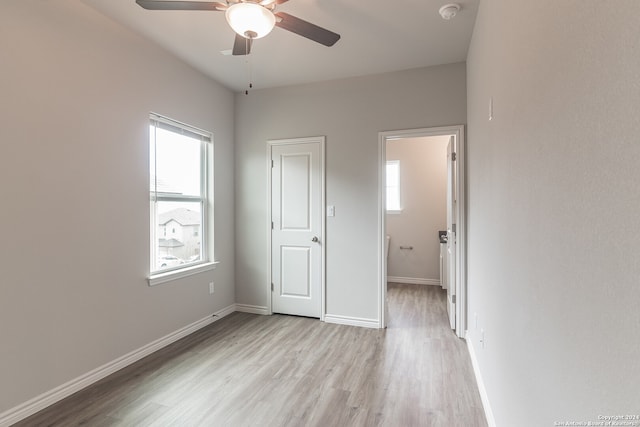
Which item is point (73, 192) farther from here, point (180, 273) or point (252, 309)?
point (252, 309)

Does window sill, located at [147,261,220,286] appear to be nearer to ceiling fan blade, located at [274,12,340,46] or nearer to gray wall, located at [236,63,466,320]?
gray wall, located at [236,63,466,320]

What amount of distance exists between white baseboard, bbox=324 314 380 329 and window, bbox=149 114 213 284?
→ 156cm

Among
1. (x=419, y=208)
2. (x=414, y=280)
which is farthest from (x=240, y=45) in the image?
(x=414, y=280)

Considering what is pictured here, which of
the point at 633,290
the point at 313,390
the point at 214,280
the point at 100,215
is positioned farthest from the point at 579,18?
the point at 214,280

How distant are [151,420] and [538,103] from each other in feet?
8.37

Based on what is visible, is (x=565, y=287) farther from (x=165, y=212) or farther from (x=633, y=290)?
(x=165, y=212)

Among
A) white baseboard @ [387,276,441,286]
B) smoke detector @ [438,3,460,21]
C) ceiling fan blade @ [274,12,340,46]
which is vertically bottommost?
white baseboard @ [387,276,441,286]

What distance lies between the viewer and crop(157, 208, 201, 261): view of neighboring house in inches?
123

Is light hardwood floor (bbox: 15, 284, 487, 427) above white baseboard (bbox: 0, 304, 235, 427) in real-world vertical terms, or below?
below

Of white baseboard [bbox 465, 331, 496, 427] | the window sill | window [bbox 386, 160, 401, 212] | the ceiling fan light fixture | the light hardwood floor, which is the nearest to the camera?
the ceiling fan light fixture

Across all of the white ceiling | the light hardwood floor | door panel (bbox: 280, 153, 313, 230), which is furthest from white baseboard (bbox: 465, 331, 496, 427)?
the white ceiling

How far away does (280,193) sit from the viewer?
12.9 feet

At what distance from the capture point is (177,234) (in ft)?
10.9

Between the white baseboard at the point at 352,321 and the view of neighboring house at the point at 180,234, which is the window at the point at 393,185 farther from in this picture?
the view of neighboring house at the point at 180,234
